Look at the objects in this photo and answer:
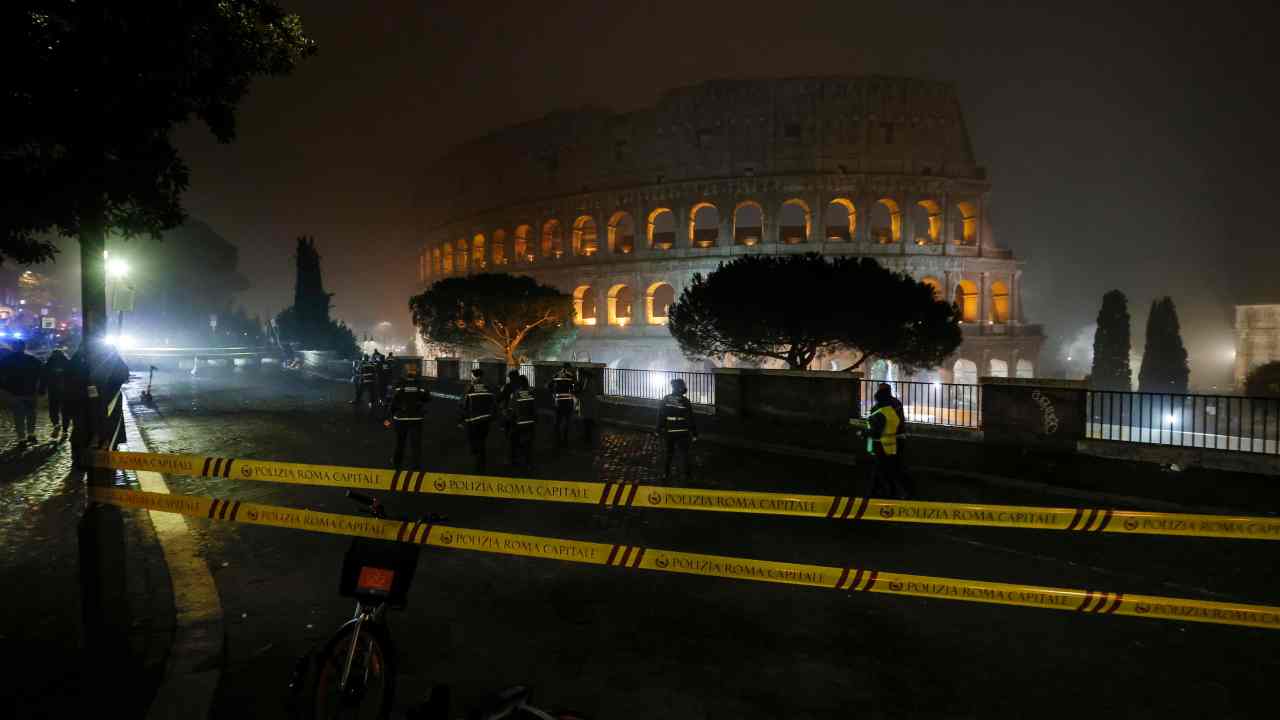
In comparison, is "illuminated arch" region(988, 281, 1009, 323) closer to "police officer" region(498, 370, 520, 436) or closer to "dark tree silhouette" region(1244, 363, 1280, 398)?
"dark tree silhouette" region(1244, 363, 1280, 398)

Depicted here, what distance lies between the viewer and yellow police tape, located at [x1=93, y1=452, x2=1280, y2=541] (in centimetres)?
418

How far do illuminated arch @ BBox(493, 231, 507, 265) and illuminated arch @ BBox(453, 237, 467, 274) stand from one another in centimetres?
437

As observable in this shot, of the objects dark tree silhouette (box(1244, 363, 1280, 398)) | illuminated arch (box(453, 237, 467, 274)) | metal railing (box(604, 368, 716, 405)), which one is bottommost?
dark tree silhouette (box(1244, 363, 1280, 398))

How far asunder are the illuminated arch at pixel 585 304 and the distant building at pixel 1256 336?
56972 mm

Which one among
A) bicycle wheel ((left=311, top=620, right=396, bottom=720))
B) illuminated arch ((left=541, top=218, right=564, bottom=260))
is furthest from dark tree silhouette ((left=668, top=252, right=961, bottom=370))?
bicycle wheel ((left=311, top=620, right=396, bottom=720))

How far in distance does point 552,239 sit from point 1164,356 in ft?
160

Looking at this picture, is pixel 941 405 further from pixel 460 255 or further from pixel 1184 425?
pixel 460 255

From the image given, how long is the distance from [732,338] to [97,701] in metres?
31.0

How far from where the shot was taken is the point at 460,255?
6197cm

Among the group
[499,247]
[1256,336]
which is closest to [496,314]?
[499,247]

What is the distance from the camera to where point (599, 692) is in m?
4.07

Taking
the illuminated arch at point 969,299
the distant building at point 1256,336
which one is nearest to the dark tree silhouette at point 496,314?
the illuminated arch at point 969,299

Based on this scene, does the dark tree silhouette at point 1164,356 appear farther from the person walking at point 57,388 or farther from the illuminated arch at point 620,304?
the person walking at point 57,388

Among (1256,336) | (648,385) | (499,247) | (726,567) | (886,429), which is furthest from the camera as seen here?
(1256,336)
